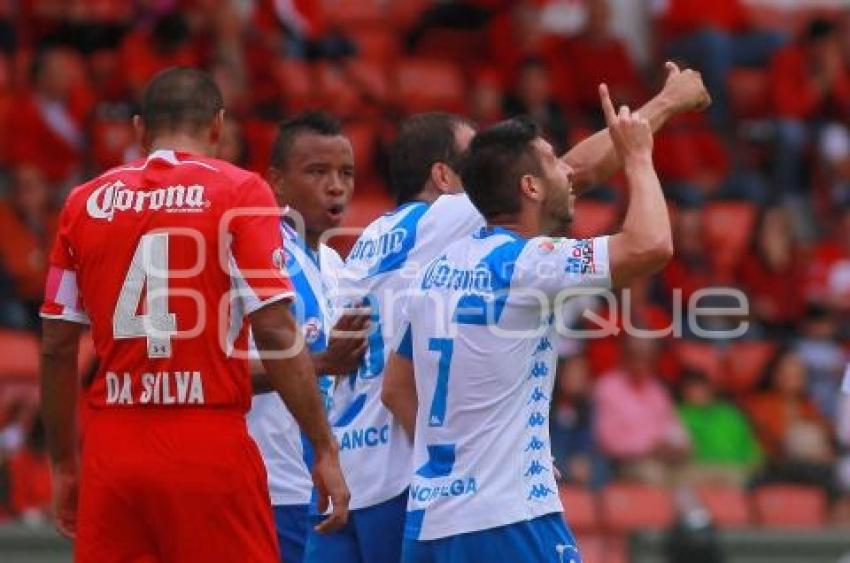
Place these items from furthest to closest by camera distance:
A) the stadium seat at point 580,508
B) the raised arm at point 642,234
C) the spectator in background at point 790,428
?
the spectator in background at point 790,428 → the stadium seat at point 580,508 → the raised arm at point 642,234

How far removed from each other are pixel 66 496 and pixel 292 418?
46.3 inches

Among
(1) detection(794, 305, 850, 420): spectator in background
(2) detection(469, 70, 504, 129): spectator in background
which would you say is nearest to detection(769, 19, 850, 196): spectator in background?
(1) detection(794, 305, 850, 420): spectator in background

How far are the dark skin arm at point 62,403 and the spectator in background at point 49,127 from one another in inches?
306

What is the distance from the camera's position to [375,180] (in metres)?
16.0

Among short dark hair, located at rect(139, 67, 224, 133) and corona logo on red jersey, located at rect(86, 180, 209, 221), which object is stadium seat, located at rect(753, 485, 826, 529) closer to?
short dark hair, located at rect(139, 67, 224, 133)

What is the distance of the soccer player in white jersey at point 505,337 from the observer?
22.5 ft

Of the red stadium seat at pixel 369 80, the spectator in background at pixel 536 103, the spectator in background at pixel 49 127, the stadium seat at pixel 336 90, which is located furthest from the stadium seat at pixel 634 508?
the spectator in background at pixel 49 127

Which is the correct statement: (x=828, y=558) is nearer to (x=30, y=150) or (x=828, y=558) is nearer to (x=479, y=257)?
(x=30, y=150)

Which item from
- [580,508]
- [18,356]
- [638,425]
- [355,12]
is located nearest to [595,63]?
[355,12]

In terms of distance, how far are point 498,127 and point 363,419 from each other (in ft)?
4.89

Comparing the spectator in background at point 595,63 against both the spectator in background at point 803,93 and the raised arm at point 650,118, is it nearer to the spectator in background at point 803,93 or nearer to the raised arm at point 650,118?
the spectator in background at point 803,93

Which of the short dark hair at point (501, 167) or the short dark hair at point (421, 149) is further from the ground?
the short dark hair at point (421, 149)

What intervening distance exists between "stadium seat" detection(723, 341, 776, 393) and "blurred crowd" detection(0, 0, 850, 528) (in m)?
0.02

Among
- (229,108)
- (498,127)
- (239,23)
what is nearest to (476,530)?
(498,127)
